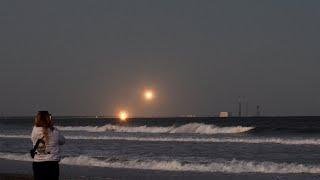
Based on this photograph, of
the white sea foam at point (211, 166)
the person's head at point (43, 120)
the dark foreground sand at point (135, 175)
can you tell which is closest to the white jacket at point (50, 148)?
the person's head at point (43, 120)

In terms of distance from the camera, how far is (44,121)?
8.83 meters

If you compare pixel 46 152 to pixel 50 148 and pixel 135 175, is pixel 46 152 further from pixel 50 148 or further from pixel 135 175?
pixel 135 175

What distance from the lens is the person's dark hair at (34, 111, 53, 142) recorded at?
28.7ft

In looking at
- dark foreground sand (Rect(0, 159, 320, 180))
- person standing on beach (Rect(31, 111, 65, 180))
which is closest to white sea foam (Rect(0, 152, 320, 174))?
dark foreground sand (Rect(0, 159, 320, 180))

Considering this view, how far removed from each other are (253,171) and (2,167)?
8475 mm

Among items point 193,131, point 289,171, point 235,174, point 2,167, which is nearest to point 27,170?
point 2,167

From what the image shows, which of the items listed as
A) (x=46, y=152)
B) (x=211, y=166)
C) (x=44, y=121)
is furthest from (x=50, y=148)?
(x=211, y=166)

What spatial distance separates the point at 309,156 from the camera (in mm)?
26016

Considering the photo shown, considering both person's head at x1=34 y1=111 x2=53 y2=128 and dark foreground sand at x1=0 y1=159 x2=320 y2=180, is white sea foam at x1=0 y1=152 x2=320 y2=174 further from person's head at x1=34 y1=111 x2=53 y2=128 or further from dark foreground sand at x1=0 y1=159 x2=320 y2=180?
person's head at x1=34 y1=111 x2=53 y2=128

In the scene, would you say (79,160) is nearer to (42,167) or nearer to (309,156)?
(309,156)

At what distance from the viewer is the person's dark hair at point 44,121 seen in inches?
344

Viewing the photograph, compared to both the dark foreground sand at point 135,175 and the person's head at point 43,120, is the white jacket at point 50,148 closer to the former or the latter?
the person's head at point 43,120

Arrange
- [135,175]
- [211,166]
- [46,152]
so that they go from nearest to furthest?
[46,152] < [135,175] < [211,166]

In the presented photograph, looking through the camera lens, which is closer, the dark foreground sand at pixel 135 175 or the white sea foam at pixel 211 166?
the dark foreground sand at pixel 135 175
